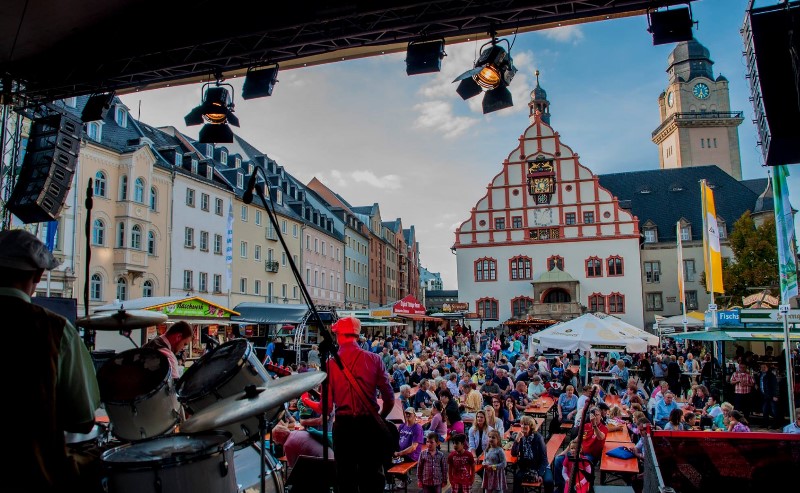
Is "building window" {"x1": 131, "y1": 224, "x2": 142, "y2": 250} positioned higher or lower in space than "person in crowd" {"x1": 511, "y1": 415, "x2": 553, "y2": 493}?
higher

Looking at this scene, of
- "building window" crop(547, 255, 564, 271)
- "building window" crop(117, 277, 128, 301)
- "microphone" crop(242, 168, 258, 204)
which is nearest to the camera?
"microphone" crop(242, 168, 258, 204)

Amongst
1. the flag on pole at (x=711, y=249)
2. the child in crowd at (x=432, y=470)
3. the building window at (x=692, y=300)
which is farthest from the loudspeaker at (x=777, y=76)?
the building window at (x=692, y=300)

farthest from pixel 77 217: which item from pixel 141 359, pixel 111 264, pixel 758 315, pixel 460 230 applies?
pixel 460 230

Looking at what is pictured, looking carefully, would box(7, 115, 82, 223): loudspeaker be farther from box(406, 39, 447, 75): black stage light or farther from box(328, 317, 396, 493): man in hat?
box(328, 317, 396, 493): man in hat

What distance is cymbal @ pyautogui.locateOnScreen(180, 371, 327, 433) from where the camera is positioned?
9.89ft

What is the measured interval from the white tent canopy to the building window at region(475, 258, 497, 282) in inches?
1121

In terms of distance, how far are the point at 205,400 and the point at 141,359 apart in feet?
1.80

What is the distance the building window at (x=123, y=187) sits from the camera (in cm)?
2741

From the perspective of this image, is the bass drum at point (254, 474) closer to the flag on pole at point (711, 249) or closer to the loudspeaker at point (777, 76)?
the loudspeaker at point (777, 76)

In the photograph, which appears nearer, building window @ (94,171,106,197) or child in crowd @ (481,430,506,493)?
child in crowd @ (481,430,506,493)

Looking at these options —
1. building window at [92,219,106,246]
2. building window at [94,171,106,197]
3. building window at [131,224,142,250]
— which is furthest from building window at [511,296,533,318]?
building window at [94,171,106,197]

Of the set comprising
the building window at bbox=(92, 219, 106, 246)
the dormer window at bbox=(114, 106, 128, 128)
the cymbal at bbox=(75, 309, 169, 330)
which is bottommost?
the cymbal at bbox=(75, 309, 169, 330)

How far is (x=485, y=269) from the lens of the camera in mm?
45719

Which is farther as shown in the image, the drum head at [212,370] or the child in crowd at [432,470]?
the child in crowd at [432,470]
